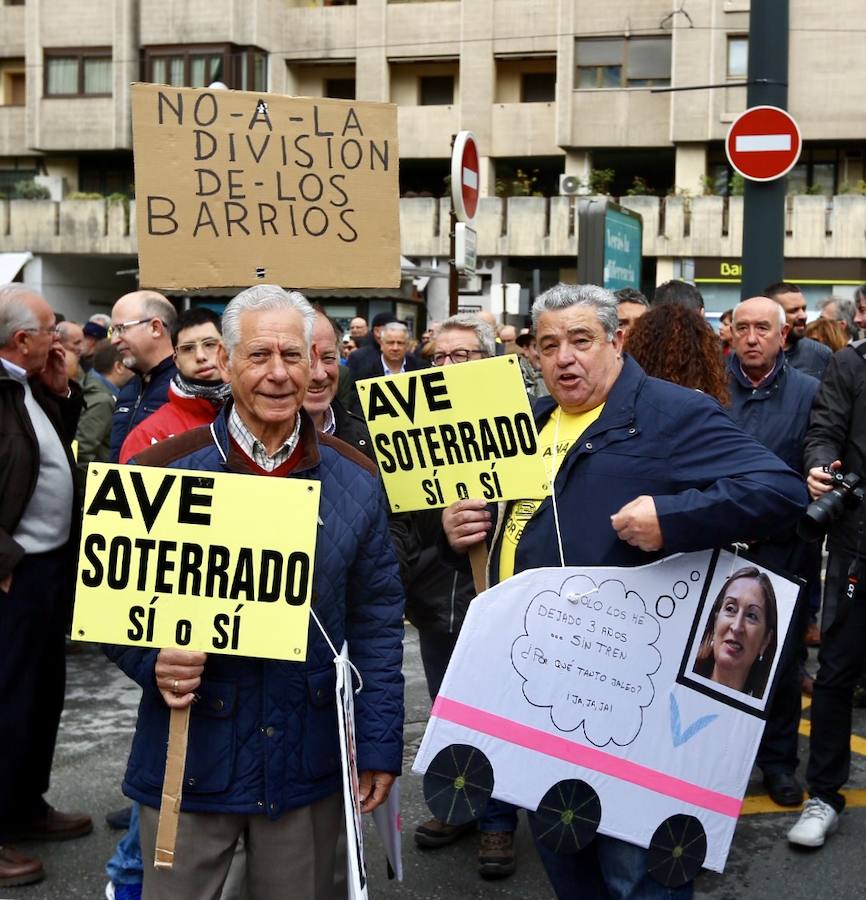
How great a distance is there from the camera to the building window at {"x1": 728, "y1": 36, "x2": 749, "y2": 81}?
3122 cm

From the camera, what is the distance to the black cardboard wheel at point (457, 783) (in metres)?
3.15

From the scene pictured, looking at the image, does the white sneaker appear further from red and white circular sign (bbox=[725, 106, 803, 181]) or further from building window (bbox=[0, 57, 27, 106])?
building window (bbox=[0, 57, 27, 106])

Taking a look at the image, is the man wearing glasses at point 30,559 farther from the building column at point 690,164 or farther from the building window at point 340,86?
the building window at point 340,86

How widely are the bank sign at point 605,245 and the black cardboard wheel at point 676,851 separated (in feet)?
21.8

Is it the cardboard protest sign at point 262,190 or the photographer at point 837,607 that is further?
the photographer at point 837,607

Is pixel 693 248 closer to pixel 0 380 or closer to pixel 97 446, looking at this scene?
pixel 97 446

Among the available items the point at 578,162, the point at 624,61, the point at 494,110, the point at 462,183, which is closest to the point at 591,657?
the point at 462,183

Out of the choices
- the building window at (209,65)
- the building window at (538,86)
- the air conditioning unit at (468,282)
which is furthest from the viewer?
the building window at (538,86)

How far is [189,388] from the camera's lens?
14.4ft

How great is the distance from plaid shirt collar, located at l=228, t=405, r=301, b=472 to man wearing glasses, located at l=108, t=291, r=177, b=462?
6.22 feet

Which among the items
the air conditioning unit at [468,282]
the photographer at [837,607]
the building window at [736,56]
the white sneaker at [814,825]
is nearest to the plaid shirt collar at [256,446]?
the photographer at [837,607]

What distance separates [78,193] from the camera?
34.6 metres

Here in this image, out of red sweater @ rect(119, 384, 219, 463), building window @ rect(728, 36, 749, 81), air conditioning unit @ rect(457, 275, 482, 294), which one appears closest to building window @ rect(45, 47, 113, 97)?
building window @ rect(728, 36, 749, 81)

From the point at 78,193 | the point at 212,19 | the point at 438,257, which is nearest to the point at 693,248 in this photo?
the point at 438,257
